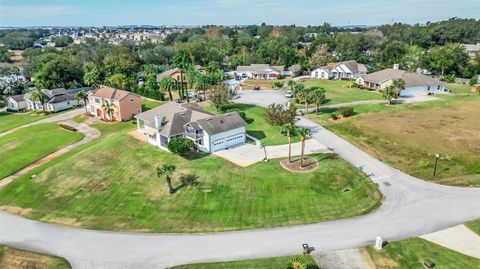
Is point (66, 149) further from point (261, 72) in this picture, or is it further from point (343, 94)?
point (261, 72)

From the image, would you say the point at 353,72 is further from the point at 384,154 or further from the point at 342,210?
the point at 342,210

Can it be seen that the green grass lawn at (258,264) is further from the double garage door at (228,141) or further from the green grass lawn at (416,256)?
the double garage door at (228,141)

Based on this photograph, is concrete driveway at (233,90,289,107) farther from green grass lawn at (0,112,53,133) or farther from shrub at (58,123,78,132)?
green grass lawn at (0,112,53,133)

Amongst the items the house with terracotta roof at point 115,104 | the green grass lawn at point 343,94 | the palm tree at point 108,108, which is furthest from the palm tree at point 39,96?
the green grass lawn at point 343,94

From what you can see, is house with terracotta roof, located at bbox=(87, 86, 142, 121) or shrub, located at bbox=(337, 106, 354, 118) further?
house with terracotta roof, located at bbox=(87, 86, 142, 121)

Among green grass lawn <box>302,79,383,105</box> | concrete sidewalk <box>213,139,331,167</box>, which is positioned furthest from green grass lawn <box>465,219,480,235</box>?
green grass lawn <box>302,79,383,105</box>
